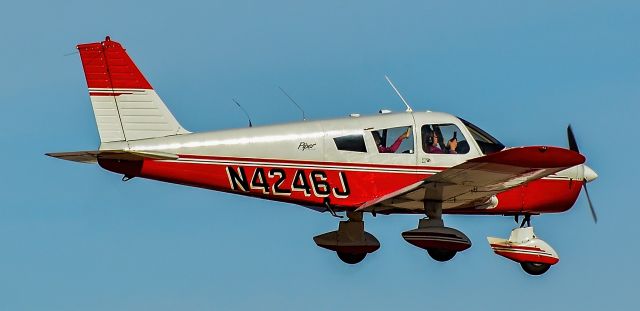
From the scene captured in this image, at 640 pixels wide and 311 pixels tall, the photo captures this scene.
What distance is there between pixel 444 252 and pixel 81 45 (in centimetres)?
637

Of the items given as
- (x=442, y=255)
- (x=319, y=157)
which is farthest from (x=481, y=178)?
(x=319, y=157)

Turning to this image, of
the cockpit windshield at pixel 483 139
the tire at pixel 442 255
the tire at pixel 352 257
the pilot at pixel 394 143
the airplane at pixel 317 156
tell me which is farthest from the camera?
the tire at pixel 352 257

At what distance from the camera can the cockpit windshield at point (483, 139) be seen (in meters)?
23.3

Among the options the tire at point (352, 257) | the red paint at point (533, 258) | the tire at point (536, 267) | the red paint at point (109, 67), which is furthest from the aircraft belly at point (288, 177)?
the tire at point (536, 267)

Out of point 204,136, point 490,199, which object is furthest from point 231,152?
point 490,199

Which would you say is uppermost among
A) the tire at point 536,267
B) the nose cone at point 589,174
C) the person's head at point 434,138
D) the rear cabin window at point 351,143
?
the rear cabin window at point 351,143

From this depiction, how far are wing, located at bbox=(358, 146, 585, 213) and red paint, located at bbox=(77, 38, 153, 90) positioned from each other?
3.88 m

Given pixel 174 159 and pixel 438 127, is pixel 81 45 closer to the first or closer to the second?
pixel 174 159

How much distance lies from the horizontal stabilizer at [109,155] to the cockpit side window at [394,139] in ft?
10.1

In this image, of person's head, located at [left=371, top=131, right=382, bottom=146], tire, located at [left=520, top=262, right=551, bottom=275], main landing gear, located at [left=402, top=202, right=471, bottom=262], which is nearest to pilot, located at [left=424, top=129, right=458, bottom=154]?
person's head, located at [left=371, top=131, right=382, bottom=146]

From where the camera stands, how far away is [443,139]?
76.0 feet

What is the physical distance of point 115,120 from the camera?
72.6 ft

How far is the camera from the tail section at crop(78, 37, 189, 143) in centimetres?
2212

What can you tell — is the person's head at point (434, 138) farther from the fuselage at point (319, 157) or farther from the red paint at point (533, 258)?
the red paint at point (533, 258)
